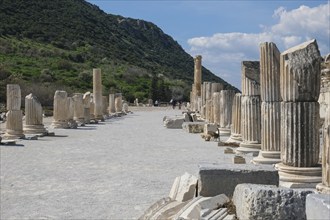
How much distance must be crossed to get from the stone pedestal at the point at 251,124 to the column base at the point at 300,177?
15.5 feet

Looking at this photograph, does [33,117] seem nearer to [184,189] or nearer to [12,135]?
[12,135]

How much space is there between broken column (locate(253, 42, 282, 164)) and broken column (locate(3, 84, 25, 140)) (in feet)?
39.8

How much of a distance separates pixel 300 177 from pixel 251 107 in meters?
5.17

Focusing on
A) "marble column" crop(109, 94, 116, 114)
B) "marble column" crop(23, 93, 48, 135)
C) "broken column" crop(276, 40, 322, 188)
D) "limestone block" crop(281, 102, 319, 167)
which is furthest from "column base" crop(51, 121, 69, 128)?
"limestone block" crop(281, 102, 319, 167)

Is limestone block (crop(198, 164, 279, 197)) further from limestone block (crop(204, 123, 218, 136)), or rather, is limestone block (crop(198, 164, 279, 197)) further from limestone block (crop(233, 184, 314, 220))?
limestone block (crop(204, 123, 218, 136))

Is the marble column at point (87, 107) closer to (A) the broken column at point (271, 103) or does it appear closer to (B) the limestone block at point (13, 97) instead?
(B) the limestone block at point (13, 97)

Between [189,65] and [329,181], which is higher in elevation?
[189,65]

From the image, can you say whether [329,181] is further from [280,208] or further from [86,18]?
[86,18]

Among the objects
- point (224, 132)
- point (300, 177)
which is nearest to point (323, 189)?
point (300, 177)

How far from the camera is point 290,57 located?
8.67 metres

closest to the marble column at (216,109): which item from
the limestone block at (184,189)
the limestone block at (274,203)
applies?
the limestone block at (184,189)

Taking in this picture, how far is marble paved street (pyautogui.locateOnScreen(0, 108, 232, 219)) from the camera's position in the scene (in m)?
8.52

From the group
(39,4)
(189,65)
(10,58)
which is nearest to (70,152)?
(10,58)

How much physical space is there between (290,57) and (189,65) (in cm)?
11507
